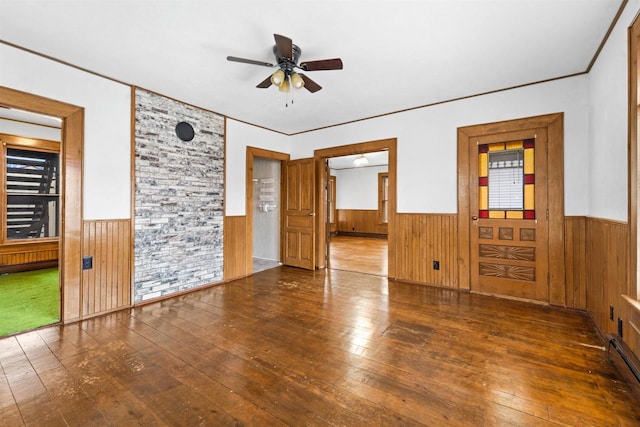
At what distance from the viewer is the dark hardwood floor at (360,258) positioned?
5.35m

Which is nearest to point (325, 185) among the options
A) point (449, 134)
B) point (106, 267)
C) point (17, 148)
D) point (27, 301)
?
point (449, 134)

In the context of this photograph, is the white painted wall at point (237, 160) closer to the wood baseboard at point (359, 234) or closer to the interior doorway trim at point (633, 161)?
the interior doorway trim at point (633, 161)

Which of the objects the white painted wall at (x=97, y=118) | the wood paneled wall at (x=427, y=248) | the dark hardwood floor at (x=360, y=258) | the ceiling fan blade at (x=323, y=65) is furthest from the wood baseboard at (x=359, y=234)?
the white painted wall at (x=97, y=118)

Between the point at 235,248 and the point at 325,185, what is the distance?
7.03 ft

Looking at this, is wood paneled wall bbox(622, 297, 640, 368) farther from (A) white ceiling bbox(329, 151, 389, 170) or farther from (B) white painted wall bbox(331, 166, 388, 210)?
(B) white painted wall bbox(331, 166, 388, 210)

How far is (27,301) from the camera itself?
3.50 m

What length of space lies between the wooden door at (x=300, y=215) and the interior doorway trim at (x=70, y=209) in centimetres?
333

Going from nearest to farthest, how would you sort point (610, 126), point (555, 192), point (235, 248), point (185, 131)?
point (610, 126) < point (555, 192) < point (185, 131) < point (235, 248)

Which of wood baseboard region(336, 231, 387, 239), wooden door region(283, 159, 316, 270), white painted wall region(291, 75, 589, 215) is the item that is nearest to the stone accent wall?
wooden door region(283, 159, 316, 270)

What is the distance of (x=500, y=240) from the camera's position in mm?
3703

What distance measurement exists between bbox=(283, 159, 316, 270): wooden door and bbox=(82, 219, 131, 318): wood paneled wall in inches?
113

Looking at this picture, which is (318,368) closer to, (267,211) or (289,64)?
(289,64)

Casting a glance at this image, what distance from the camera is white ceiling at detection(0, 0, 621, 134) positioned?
85.7 inches

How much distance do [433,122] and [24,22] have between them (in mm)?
4586
